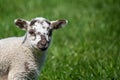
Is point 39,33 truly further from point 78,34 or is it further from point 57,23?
point 78,34

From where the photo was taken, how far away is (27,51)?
8.12 metres

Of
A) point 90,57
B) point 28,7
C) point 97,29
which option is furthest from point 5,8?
point 90,57

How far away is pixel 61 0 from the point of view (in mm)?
16391

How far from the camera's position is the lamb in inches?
310

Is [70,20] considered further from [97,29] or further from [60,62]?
[60,62]

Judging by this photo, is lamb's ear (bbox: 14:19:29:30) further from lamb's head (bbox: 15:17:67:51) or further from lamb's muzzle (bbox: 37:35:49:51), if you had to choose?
lamb's muzzle (bbox: 37:35:49:51)

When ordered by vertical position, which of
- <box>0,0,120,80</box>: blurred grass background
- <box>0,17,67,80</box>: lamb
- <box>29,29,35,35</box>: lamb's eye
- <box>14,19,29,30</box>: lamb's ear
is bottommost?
<box>0,0,120,80</box>: blurred grass background

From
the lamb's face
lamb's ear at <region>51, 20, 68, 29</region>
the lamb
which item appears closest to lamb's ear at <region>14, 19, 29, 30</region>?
the lamb

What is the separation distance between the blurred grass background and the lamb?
50.8 inches

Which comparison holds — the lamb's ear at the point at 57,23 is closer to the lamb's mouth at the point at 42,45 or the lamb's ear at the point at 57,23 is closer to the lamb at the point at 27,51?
the lamb at the point at 27,51

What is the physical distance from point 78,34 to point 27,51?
4962 millimetres

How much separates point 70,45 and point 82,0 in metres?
4.59

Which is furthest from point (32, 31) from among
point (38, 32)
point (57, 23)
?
point (57, 23)

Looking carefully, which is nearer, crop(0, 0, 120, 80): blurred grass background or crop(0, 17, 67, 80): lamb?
crop(0, 17, 67, 80): lamb
